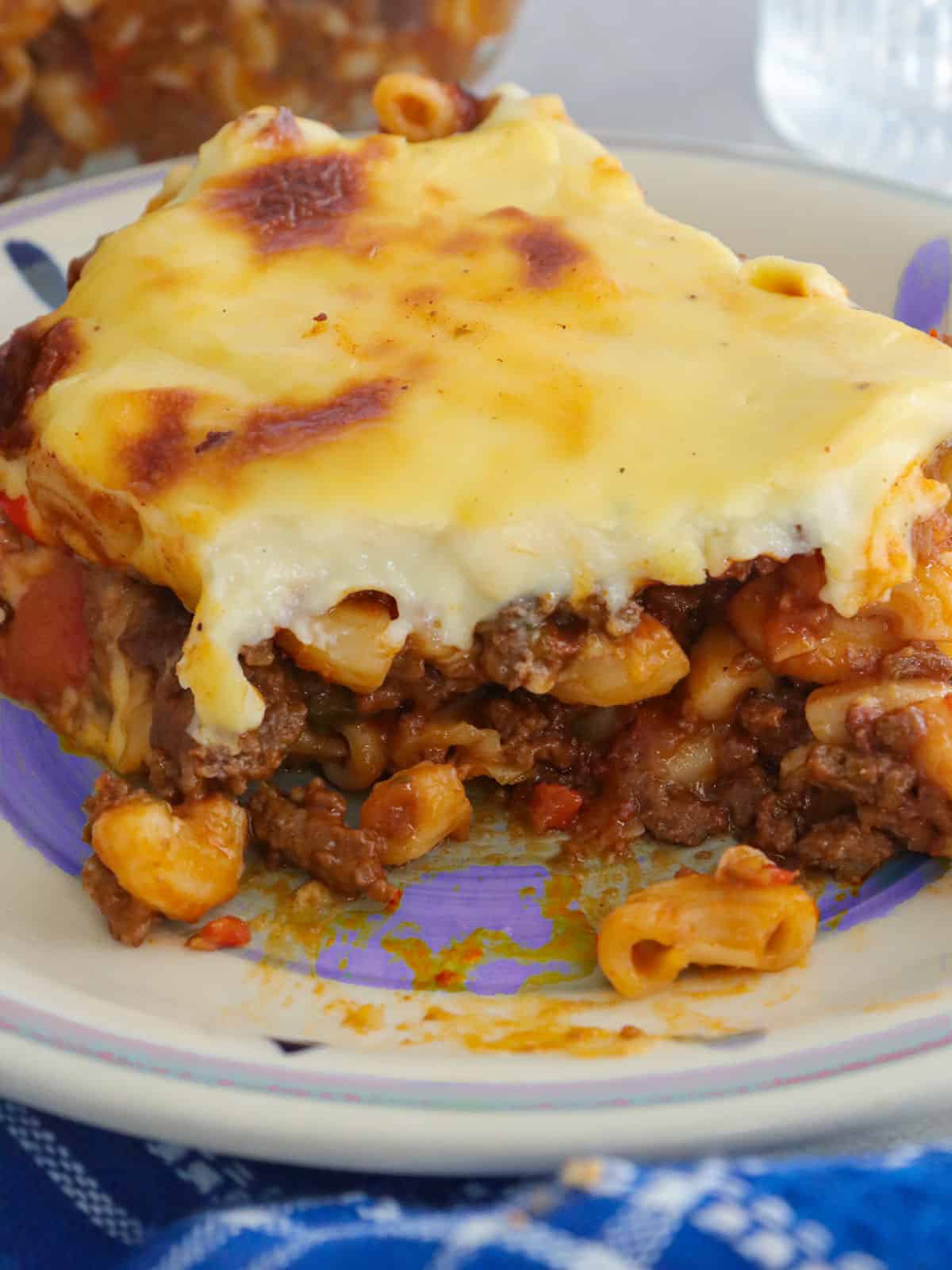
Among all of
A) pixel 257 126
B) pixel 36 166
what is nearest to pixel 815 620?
pixel 257 126

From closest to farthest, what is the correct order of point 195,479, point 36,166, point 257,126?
point 195,479, point 257,126, point 36,166


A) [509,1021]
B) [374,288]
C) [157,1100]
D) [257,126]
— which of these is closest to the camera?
[157,1100]

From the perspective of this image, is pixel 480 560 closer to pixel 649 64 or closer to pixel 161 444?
pixel 161 444

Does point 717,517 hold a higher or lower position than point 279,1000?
higher

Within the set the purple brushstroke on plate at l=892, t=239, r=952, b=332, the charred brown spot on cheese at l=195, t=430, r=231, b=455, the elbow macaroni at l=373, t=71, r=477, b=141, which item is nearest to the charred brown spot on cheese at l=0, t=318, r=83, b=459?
the charred brown spot on cheese at l=195, t=430, r=231, b=455

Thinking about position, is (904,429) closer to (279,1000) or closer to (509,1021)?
(509,1021)

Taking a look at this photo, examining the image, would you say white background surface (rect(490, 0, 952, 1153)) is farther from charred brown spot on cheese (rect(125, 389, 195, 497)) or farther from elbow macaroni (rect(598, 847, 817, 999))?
elbow macaroni (rect(598, 847, 817, 999))
